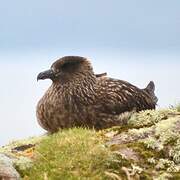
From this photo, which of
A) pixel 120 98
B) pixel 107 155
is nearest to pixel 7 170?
pixel 107 155

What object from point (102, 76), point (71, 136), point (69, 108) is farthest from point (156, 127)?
point (102, 76)

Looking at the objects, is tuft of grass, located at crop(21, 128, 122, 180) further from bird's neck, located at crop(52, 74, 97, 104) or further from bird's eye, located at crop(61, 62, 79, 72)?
bird's eye, located at crop(61, 62, 79, 72)

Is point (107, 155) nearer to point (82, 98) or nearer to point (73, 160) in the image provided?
point (73, 160)

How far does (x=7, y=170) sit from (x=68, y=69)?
620 cm

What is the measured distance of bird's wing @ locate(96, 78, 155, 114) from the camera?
15453 mm

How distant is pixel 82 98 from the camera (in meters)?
15.8

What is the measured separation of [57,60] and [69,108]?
3.70 feet

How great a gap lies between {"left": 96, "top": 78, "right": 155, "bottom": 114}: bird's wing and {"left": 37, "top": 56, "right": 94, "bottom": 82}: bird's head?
0.47 m

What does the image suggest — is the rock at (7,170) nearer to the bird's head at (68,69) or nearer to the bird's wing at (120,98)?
the bird's wing at (120,98)

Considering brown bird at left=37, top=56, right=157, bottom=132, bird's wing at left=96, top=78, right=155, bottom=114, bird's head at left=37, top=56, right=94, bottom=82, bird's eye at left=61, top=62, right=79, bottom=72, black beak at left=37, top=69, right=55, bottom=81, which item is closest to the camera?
brown bird at left=37, top=56, right=157, bottom=132

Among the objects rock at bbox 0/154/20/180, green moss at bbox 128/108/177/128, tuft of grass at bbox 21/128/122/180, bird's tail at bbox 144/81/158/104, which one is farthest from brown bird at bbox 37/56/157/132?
rock at bbox 0/154/20/180

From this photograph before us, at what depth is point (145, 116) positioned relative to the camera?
1366 cm

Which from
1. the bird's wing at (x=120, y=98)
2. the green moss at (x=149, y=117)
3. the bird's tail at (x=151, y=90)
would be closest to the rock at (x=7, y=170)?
the green moss at (x=149, y=117)

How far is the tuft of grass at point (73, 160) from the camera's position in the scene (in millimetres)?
10305
